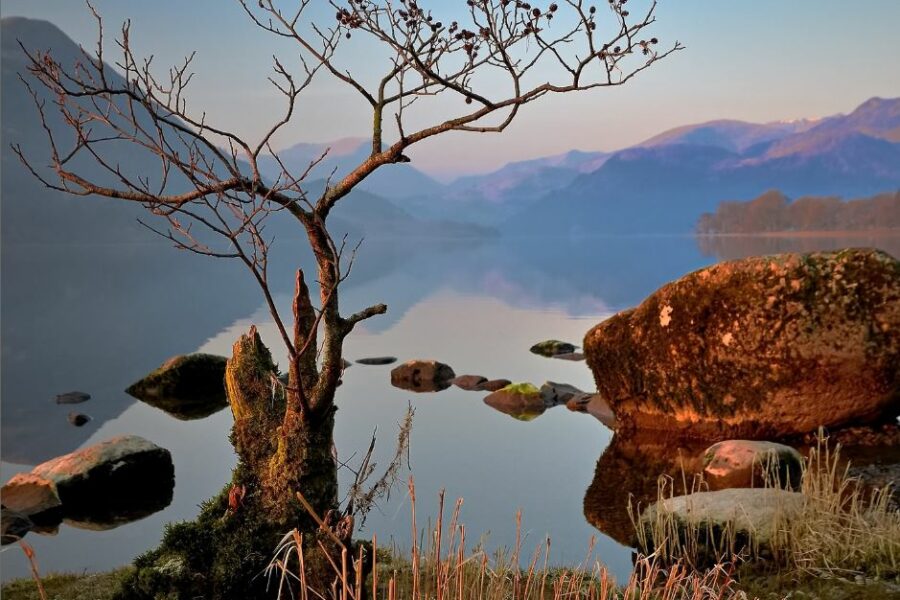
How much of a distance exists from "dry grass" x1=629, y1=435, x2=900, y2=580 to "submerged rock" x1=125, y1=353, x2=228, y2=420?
16962 millimetres

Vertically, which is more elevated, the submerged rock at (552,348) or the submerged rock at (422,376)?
the submerged rock at (552,348)

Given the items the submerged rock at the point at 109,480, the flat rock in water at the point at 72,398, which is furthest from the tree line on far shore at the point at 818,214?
the submerged rock at the point at 109,480

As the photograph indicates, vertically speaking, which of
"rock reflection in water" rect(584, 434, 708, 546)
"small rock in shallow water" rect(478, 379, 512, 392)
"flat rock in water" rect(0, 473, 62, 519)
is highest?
"small rock in shallow water" rect(478, 379, 512, 392)

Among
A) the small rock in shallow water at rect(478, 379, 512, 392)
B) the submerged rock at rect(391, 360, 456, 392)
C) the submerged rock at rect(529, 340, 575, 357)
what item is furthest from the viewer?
the submerged rock at rect(529, 340, 575, 357)

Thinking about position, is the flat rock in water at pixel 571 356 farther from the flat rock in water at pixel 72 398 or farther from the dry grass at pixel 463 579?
the dry grass at pixel 463 579

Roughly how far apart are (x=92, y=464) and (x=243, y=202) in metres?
9.79

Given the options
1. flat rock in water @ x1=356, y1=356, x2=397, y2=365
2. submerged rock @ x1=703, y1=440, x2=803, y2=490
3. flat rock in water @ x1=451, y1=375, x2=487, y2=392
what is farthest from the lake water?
submerged rock @ x1=703, y1=440, x2=803, y2=490

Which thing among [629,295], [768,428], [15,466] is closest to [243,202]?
[768,428]

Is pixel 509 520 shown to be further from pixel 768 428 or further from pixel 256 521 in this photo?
pixel 256 521

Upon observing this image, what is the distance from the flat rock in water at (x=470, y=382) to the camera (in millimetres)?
22312

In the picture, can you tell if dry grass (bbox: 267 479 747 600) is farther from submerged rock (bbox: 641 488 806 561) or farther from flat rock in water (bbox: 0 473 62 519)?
flat rock in water (bbox: 0 473 62 519)

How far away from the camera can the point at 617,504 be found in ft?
41.2

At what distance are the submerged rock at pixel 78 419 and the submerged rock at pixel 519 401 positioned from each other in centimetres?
1149

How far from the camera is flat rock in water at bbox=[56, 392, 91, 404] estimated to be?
2423 centimetres
